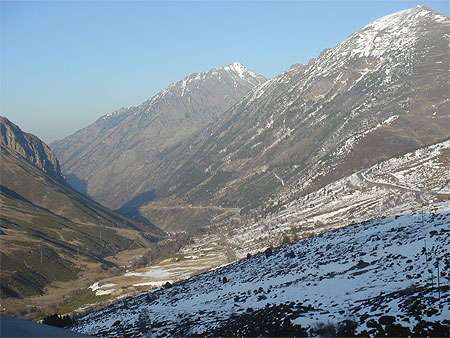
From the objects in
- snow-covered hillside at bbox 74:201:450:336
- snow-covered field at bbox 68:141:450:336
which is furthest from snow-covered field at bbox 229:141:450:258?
snow-covered hillside at bbox 74:201:450:336

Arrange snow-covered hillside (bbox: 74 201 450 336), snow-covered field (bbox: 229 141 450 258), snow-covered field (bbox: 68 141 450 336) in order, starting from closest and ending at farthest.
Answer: snow-covered hillside (bbox: 74 201 450 336) < snow-covered field (bbox: 68 141 450 336) < snow-covered field (bbox: 229 141 450 258)

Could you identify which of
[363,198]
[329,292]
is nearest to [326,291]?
[329,292]

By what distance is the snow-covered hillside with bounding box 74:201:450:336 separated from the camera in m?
28.5

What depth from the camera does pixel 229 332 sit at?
113 ft

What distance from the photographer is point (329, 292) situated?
39875mm

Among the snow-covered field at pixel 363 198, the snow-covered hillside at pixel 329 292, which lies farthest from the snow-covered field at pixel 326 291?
the snow-covered field at pixel 363 198

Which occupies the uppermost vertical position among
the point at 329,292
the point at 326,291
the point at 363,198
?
the point at 329,292

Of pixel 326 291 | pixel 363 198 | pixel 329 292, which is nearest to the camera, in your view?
pixel 329 292

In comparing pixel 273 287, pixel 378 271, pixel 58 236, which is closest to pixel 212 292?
pixel 273 287

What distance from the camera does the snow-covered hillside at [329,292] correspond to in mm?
28469

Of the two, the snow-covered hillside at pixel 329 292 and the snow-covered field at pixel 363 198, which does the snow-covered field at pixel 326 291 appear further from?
the snow-covered field at pixel 363 198

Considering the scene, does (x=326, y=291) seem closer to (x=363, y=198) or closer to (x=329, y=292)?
(x=329, y=292)

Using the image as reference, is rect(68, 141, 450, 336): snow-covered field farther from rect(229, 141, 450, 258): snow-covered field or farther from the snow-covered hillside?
rect(229, 141, 450, 258): snow-covered field

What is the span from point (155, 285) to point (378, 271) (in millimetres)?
79236
